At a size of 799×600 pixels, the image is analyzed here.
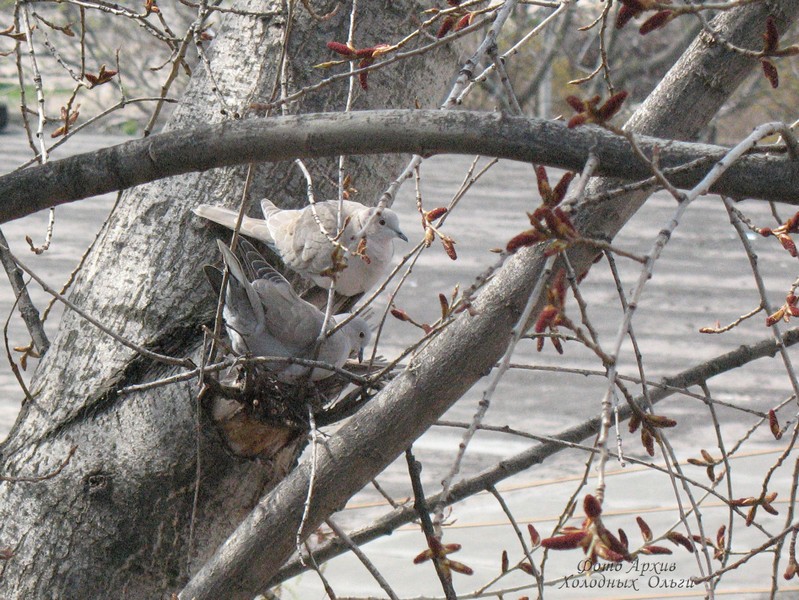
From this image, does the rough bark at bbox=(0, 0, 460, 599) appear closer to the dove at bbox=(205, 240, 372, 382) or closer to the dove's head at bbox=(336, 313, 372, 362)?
the dove at bbox=(205, 240, 372, 382)

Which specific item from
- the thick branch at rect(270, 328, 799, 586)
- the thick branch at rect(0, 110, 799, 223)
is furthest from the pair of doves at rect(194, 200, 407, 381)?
the thick branch at rect(0, 110, 799, 223)

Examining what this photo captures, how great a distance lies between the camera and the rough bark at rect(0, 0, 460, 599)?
1.36m

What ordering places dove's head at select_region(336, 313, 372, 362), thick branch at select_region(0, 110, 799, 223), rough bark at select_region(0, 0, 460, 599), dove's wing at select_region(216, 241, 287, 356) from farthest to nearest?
dove's head at select_region(336, 313, 372, 362) → dove's wing at select_region(216, 241, 287, 356) → rough bark at select_region(0, 0, 460, 599) → thick branch at select_region(0, 110, 799, 223)

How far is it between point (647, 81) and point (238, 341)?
7445 millimetres

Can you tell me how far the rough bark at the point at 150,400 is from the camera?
136 cm

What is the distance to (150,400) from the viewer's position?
4.61ft

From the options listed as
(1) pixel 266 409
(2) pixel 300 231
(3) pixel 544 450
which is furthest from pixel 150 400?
(3) pixel 544 450

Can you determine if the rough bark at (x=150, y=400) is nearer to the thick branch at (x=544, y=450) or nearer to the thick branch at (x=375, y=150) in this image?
the thick branch at (x=544, y=450)

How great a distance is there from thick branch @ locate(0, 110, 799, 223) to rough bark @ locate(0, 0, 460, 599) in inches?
19.5

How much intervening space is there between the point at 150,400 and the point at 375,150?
0.68 metres

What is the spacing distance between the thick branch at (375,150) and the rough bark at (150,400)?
0.49 metres

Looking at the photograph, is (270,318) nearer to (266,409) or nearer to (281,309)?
(281,309)

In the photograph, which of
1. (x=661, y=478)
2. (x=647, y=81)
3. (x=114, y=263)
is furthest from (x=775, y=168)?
(x=647, y=81)

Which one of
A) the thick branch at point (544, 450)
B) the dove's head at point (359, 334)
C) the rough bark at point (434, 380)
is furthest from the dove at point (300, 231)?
the thick branch at point (544, 450)
